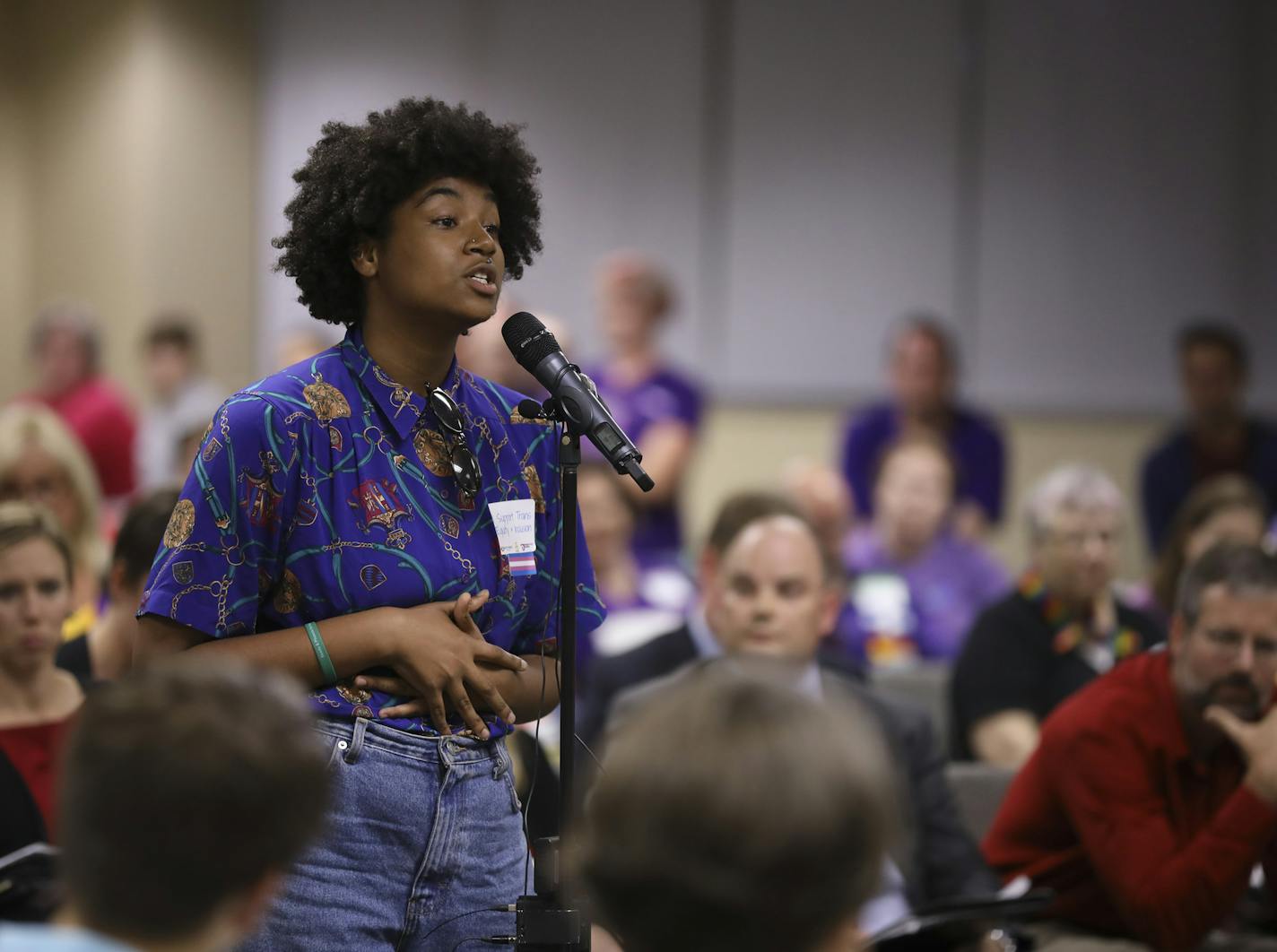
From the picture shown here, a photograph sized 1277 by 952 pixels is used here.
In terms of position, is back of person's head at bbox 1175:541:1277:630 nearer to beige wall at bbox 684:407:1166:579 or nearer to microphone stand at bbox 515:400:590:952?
microphone stand at bbox 515:400:590:952

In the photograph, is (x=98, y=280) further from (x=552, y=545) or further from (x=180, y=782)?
(x=180, y=782)

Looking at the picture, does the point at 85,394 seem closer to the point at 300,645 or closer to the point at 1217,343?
the point at 1217,343

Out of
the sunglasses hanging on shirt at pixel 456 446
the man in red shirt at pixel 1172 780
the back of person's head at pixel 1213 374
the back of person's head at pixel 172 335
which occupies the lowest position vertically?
the man in red shirt at pixel 1172 780

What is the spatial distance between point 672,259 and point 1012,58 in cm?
177

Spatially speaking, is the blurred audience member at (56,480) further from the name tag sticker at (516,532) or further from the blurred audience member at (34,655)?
the name tag sticker at (516,532)

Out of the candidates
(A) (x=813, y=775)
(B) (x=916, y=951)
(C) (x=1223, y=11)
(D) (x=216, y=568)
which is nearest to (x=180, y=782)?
(A) (x=813, y=775)

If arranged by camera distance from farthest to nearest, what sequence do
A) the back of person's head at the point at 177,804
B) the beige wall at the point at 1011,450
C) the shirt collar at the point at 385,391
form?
the beige wall at the point at 1011,450 < the shirt collar at the point at 385,391 < the back of person's head at the point at 177,804

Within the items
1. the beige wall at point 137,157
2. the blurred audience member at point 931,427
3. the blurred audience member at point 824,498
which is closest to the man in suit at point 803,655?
the blurred audience member at point 824,498

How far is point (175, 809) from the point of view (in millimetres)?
1087

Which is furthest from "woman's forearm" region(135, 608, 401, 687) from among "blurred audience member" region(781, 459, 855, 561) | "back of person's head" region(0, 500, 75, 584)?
"blurred audience member" region(781, 459, 855, 561)

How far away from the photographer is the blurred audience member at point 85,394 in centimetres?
606

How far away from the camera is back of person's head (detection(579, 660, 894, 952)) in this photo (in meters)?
1.10

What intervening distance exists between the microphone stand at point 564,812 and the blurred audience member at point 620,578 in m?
2.33

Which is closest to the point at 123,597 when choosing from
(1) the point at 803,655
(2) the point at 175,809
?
(1) the point at 803,655
